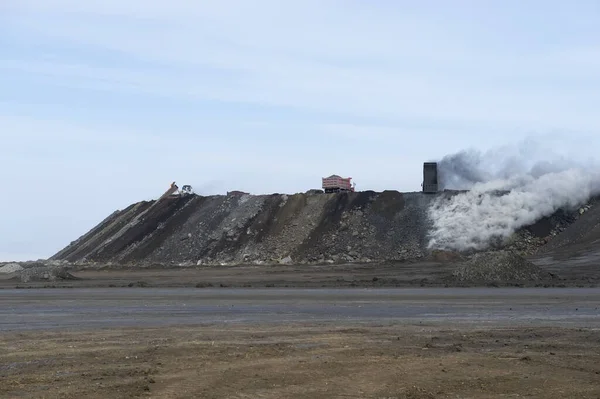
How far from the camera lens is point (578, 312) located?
2900cm

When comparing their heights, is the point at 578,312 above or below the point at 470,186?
below

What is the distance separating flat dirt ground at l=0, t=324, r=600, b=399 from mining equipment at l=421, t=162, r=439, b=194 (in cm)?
7655

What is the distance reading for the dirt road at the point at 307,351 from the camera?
13844 millimetres

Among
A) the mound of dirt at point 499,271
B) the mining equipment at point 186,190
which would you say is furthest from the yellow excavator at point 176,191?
the mound of dirt at point 499,271

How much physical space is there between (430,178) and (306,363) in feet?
278

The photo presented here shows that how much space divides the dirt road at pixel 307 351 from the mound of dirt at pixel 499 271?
1717 centimetres

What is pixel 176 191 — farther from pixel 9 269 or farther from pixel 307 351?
pixel 307 351

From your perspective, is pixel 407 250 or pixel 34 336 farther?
pixel 407 250

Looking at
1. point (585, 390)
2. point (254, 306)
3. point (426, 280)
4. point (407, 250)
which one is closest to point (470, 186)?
point (407, 250)

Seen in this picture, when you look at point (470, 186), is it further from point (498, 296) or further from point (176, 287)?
point (498, 296)

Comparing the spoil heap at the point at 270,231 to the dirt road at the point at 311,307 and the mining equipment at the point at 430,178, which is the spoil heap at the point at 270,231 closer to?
the mining equipment at the point at 430,178

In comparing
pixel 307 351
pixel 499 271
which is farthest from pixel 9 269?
pixel 307 351

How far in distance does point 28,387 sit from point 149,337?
7657 millimetres

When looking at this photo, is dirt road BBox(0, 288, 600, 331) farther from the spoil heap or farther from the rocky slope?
the spoil heap
